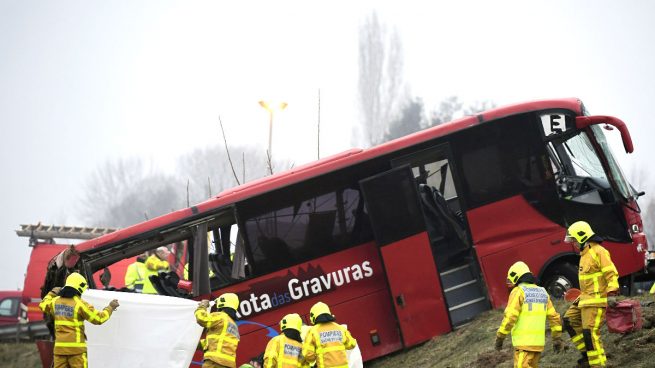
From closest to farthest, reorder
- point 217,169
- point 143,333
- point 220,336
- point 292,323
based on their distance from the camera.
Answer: point 292,323
point 220,336
point 143,333
point 217,169

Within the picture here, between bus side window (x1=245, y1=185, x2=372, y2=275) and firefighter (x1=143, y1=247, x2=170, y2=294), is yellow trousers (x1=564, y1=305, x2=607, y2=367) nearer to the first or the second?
bus side window (x1=245, y1=185, x2=372, y2=275)

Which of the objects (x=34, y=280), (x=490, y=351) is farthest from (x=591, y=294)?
(x=34, y=280)

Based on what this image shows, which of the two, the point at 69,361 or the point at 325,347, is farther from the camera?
the point at 69,361

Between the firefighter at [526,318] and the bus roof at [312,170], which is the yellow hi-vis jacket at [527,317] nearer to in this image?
the firefighter at [526,318]

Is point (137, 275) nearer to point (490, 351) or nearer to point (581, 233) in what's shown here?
point (490, 351)

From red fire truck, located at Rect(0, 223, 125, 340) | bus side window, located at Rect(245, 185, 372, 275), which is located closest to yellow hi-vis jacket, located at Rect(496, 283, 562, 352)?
bus side window, located at Rect(245, 185, 372, 275)

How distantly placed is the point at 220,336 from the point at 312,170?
3.37 metres

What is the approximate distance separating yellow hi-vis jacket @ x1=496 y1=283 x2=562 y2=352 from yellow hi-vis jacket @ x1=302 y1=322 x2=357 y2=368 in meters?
1.71

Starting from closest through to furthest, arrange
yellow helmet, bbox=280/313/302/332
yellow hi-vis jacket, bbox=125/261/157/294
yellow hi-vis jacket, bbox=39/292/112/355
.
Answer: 1. yellow helmet, bbox=280/313/302/332
2. yellow hi-vis jacket, bbox=39/292/112/355
3. yellow hi-vis jacket, bbox=125/261/157/294

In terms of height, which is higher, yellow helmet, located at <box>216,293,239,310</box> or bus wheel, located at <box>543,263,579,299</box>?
yellow helmet, located at <box>216,293,239,310</box>

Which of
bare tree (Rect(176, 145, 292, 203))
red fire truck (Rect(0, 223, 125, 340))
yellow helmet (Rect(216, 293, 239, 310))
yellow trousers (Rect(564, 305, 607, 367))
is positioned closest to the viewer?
yellow trousers (Rect(564, 305, 607, 367))

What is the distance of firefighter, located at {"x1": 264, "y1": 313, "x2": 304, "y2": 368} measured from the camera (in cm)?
911

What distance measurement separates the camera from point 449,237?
41.2 ft

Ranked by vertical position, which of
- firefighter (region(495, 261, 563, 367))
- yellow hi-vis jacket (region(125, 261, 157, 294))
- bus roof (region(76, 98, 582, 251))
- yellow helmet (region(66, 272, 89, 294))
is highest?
bus roof (region(76, 98, 582, 251))
